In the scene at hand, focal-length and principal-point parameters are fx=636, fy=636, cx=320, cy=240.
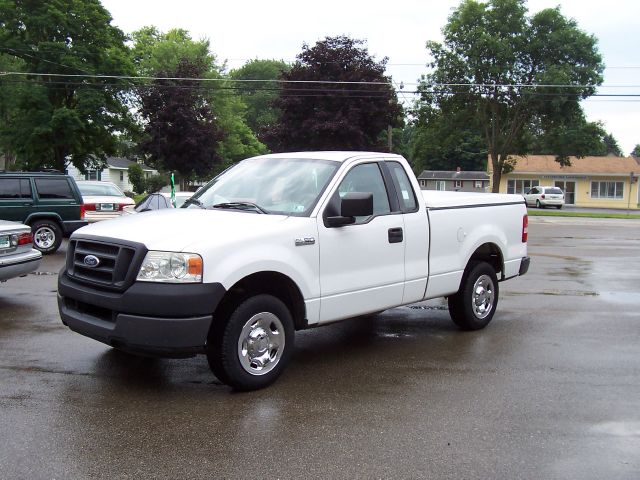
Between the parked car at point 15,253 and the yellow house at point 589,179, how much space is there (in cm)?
5530

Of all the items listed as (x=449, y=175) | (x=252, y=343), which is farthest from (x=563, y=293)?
(x=449, y=175)

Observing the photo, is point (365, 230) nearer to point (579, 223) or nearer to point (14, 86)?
point (579, 223)

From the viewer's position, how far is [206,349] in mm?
4980

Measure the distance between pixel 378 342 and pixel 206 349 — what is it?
2539 millimetres

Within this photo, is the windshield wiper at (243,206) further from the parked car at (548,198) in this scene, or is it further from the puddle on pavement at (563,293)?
the parked car at (548,198)

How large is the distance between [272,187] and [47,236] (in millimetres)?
10484

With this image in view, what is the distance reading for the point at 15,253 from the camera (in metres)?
8.66

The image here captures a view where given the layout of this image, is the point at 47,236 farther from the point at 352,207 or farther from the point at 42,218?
the point at 352,207

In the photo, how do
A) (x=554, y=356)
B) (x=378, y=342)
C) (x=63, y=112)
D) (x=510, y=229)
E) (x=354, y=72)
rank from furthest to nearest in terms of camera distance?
1. (x=354, y=72)
2. (x=63, y=112)
3. (x=510, y=229)
4. (x=378, y=342)
5. (x=554, y=356)

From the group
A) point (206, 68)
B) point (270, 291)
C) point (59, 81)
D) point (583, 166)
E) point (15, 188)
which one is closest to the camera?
point (270, 291)

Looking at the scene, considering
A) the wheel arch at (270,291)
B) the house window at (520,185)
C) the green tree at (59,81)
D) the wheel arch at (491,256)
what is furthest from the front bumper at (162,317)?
the house window at (520,185)

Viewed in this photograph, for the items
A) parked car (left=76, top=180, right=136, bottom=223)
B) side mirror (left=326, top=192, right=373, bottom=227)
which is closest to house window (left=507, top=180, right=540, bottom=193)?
parked car (left=76, top=180, right=136, bottom=223)

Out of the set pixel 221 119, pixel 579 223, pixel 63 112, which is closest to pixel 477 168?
pixel 221 119

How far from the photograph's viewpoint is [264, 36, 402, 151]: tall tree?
35.2 meters
